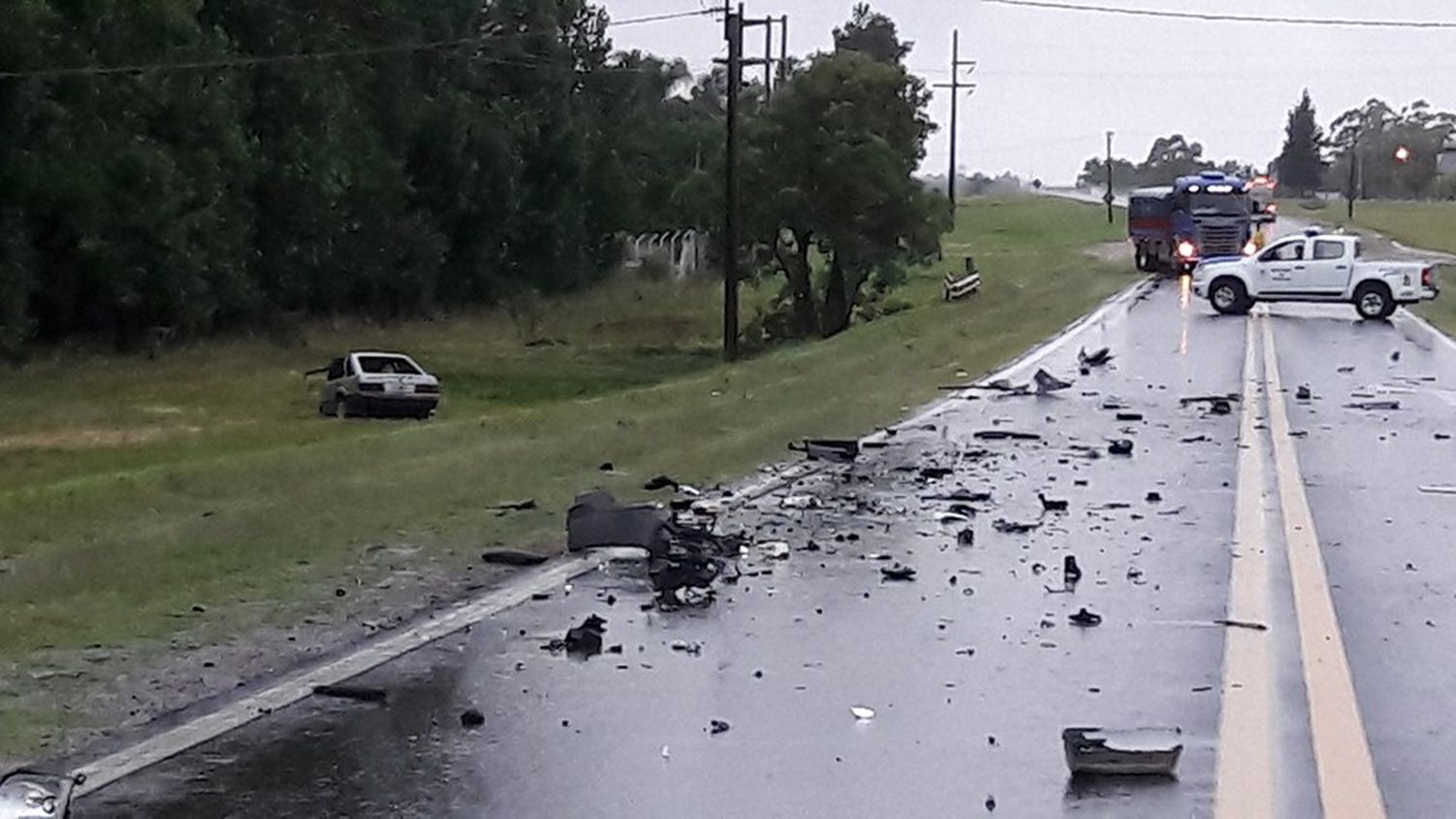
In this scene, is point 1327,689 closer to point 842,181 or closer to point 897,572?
point 897,572

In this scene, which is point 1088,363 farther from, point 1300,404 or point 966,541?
point 966,541

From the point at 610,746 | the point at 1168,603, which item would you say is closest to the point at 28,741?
the point at 610,746

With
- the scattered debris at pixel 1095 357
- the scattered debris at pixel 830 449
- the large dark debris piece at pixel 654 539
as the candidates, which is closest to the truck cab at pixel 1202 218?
the scattered debris at pixel 1095 357

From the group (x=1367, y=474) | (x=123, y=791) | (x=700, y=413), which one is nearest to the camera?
(x=123, y=791)

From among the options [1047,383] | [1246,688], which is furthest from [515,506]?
[1047,383]

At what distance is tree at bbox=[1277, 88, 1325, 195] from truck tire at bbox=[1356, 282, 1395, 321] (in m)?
150

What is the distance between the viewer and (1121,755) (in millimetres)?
6906

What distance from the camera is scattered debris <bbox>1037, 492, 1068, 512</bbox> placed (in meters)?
13.8

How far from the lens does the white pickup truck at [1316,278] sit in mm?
41625

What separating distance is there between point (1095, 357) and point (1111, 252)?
48.6 meters

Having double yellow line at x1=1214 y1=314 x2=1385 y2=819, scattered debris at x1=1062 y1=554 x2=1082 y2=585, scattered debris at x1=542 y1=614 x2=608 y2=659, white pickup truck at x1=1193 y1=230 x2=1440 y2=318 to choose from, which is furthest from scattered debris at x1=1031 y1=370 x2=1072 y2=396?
white pickup truck at x1=1193 y1=230 x2=1440 y2=318

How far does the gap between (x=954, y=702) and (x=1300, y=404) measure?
15502 millimetres

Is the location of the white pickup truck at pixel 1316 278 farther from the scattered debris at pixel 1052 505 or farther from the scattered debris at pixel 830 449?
the scattered debris at pixel 1052 505

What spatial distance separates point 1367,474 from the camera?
1596 cm
